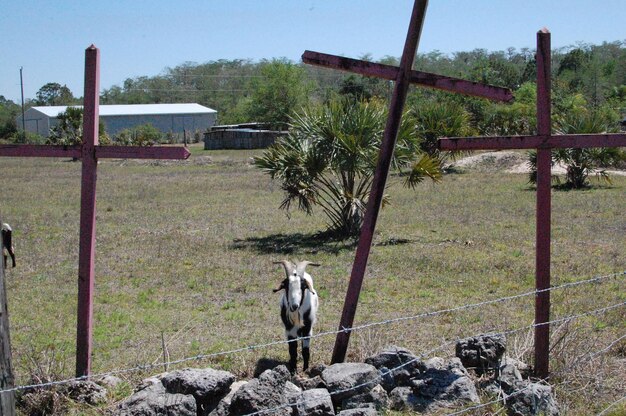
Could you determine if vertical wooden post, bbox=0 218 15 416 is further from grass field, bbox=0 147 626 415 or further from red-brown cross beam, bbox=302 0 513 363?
red-brown cross beam, bbox=302 0 513 363

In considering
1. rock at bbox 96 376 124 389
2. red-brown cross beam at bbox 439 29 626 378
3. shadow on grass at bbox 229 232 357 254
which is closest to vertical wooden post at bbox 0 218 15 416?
rock at bbox 96 376 124 389

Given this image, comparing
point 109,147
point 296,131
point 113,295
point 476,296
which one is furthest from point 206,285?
point 109,147

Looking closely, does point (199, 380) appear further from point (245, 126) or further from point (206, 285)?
point (245, 126)

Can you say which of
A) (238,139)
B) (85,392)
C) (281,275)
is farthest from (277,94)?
(85,392)

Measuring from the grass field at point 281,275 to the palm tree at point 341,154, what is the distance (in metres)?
1.00

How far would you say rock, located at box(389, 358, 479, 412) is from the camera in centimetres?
542

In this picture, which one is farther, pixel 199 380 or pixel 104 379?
pixel 104 379

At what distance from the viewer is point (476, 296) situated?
11078 millimetres

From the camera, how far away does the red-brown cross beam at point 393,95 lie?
5844 millimetres

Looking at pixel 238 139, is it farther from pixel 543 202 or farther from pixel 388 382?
pixel 388 382

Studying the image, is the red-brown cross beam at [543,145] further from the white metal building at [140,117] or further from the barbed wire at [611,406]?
the white metal building at [140,117]

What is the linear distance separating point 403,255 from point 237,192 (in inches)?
526

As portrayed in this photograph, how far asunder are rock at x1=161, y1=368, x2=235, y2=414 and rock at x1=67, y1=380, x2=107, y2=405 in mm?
492

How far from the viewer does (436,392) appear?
5.49 m
